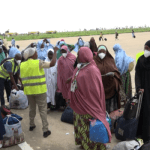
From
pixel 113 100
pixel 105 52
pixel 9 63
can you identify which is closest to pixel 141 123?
pixel 113 100

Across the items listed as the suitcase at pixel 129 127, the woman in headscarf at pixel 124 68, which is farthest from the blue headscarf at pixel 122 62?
the suitcase at pixel 129 127

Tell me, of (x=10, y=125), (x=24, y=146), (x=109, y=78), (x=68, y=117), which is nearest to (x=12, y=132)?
(x=10, y=125)

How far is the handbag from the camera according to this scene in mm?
3371

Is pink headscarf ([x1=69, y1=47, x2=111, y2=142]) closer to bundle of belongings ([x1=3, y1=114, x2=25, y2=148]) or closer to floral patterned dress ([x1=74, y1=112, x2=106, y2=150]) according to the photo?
floral patterned dress ([x1=74, y1=112, x2=106, y2=150])

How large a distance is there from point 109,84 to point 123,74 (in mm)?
1444

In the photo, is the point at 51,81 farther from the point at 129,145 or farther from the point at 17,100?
the point at 129,145

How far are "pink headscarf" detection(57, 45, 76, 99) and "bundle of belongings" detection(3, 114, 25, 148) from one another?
1.74 meters

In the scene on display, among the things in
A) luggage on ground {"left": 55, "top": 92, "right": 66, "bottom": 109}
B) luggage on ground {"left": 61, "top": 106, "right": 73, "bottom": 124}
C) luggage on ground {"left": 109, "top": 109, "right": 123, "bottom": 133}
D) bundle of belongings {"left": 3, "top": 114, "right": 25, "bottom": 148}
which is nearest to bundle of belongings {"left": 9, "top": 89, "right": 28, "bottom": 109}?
luggage on ground {"left": 55, "top": 92, "right": 66, "bottom": 109}

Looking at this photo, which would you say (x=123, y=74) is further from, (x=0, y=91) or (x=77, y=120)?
(x=0, y=91)

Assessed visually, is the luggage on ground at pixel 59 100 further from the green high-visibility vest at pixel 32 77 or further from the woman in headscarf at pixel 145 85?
the woman in headscarf at pixel 145 85

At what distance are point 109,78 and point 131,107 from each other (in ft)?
3.82

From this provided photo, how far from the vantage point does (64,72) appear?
566 cm

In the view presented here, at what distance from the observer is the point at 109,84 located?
4820 mm

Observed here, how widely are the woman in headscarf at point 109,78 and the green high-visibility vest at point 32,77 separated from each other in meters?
1.45
